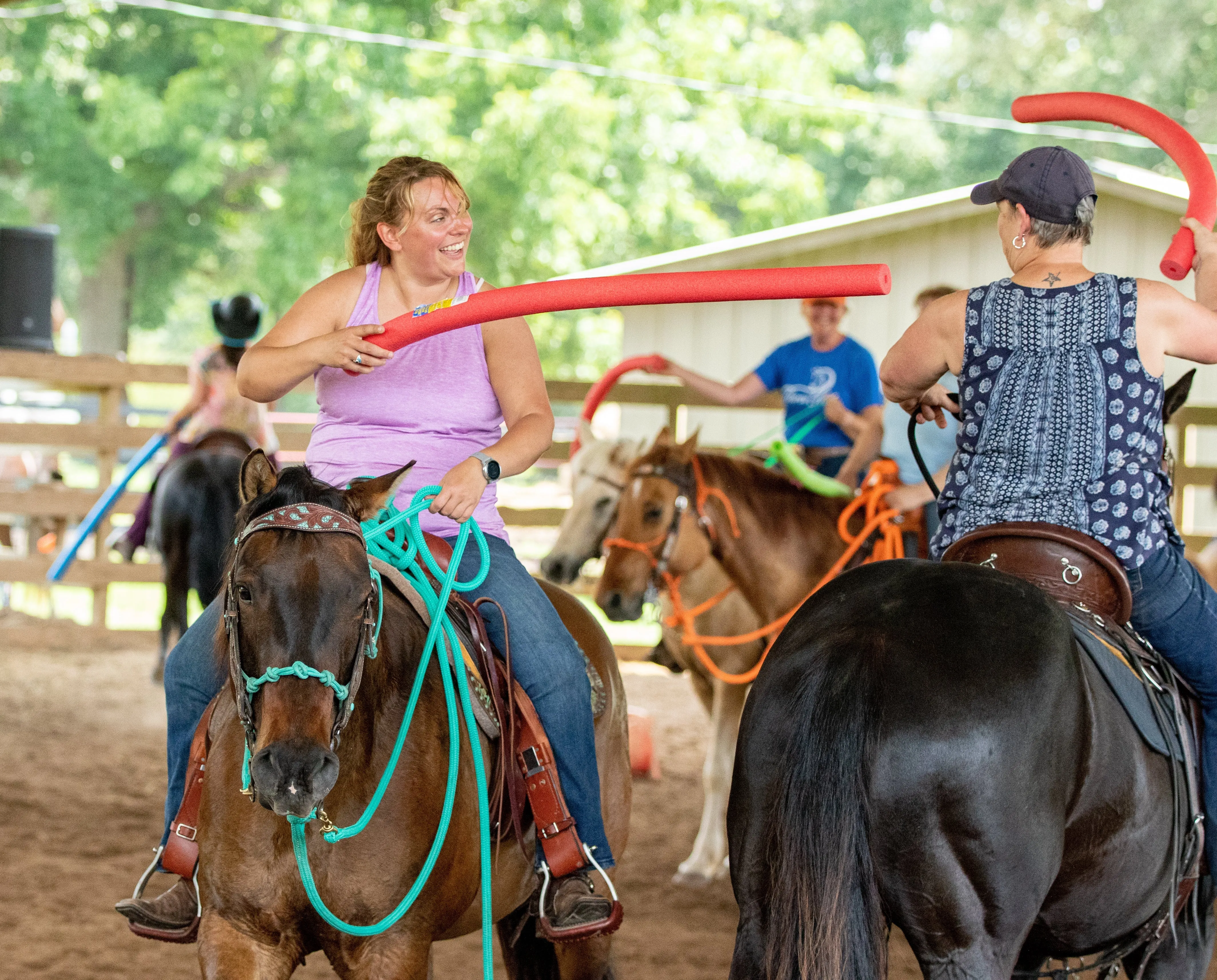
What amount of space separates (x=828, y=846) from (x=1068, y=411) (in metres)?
1.06

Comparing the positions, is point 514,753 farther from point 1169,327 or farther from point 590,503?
point 590,503

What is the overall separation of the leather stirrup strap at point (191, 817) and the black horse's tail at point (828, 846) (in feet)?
3.99

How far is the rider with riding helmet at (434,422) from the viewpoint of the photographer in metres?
2.90

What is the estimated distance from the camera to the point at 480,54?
1861 cm

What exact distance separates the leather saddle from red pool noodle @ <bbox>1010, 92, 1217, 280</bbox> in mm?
745

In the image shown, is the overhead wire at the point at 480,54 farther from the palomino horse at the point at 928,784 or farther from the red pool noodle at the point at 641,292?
the palomino horse at the point at 928,784

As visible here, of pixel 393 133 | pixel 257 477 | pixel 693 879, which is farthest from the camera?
pixel 393 133

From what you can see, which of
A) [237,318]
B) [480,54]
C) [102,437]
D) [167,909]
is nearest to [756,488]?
[167,909]

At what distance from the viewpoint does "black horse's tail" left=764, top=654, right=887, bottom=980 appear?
7.21 ft

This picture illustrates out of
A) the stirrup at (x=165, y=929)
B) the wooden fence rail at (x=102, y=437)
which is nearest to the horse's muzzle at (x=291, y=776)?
the stirrup at (x=165, y=929)

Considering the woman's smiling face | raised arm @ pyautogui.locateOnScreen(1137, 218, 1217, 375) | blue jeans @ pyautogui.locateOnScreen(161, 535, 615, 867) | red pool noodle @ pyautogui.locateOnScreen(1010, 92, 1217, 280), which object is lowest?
blue jeans @ pyautogui.locateOnScreen(161, 535, 615, 867)

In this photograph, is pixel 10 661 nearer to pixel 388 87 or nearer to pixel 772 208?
pixel 388 87

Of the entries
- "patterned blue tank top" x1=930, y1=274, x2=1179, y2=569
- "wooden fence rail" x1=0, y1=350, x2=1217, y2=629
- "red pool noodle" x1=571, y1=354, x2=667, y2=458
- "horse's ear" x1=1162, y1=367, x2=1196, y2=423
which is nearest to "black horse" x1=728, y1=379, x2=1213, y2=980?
"patterned blue tank top" x1=930, y1=274, x2=1179, y2=569

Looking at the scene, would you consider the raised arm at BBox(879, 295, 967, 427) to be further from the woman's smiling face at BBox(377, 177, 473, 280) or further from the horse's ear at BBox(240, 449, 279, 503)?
the horse's ear at BBox(240, 449, 279, 503)
